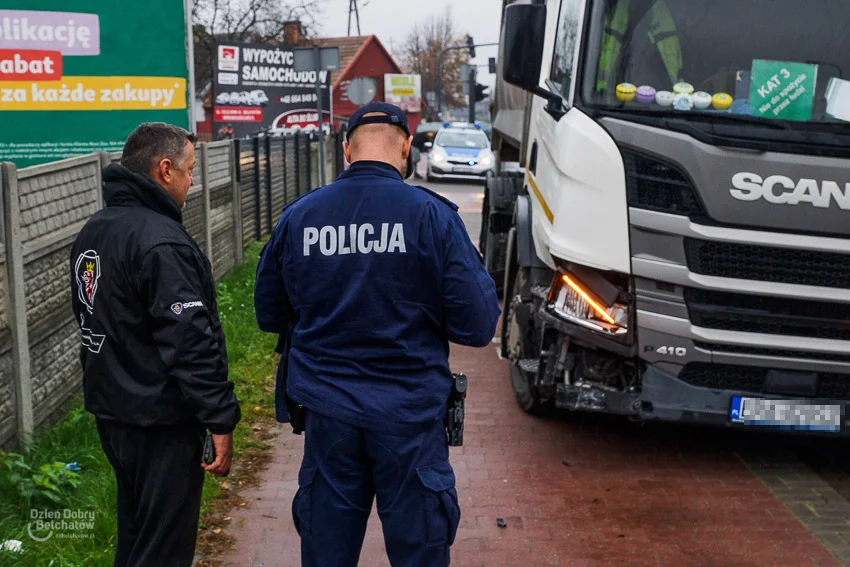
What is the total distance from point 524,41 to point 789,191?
185cm

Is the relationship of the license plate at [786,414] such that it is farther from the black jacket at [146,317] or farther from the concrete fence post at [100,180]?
the concrete fence post at [100,180]

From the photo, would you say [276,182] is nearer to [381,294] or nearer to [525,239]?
[525,239]

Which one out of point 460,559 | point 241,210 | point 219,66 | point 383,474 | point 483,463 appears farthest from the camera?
point 219,66

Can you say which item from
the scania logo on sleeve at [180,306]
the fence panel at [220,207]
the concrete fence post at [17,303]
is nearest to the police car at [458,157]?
the fence panel at [220,207]

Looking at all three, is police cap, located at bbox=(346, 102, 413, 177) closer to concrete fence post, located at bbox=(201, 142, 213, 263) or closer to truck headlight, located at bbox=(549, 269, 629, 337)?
truck headlight, located at bbox=(549, 269, 629, 337)

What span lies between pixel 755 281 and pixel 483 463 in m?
1.86

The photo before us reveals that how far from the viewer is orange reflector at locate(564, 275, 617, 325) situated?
18.2ft

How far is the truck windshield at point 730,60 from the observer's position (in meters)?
5.51

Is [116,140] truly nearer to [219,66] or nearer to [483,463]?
[483,463]

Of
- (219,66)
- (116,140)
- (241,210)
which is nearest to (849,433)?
(116,140)

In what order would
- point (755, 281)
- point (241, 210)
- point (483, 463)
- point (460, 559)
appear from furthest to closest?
1. point (241, 210)
2. point (483, 463)
3. point (755, 281)
4. point (460, 559)

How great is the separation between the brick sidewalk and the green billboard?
524 centimetres

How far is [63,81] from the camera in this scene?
1048cm

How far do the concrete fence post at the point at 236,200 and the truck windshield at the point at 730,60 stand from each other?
25.7ft
